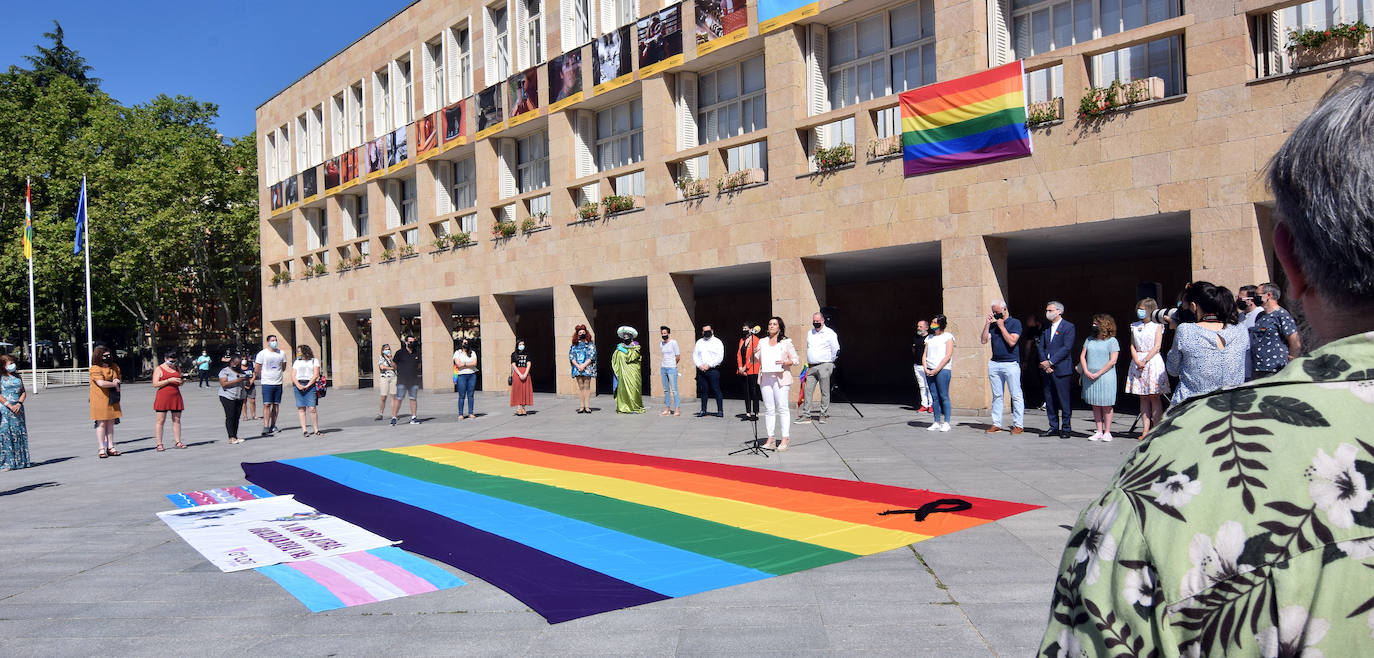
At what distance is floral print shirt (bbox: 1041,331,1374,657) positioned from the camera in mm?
1039

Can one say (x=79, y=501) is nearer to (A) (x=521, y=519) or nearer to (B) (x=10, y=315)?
(A) (x=521, y=519)

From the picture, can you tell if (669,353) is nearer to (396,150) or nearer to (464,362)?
(464,362)

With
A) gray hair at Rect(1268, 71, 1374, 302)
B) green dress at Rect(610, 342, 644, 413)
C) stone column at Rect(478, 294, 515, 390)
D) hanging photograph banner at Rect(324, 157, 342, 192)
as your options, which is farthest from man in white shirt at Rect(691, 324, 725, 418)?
hanging photograph banner at Rect(324, 157, 342, 192)

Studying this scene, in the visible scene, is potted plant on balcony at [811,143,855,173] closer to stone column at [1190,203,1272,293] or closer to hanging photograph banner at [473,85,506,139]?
stone column at [1190,203,1272,293]

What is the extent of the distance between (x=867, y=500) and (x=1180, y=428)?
6.69 m

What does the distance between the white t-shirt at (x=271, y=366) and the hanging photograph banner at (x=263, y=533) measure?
7368 mm

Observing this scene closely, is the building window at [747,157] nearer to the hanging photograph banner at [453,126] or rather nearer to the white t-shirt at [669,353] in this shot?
the white t-shirt at [669,353]

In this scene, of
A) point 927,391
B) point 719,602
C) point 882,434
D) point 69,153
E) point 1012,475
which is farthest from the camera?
point 69,153

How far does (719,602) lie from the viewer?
4.86 meters

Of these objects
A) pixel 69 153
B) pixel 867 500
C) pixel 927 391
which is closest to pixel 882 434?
pixel 927 391

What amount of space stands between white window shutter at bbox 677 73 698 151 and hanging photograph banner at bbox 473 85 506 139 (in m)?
6.89

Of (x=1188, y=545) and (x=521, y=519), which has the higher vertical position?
(x=1188, y=545)

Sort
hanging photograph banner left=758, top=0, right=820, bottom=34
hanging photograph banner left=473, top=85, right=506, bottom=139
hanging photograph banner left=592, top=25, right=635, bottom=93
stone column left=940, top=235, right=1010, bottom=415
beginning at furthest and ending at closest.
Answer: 1. hanging photograph banner left=473, top=85, right=506, bottom=139
2. hanging photograph banner left=592, top=25, right=635, bottom=93
3. hanging photograph banner left=758, top=0, right=820, bottom=34
4. stone column left=940, top=235, right=1010, bottom=415

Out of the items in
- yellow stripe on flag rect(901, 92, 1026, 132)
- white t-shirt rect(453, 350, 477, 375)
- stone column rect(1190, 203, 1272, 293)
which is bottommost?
white t-shirt rect(453, 350, 477, 375)
